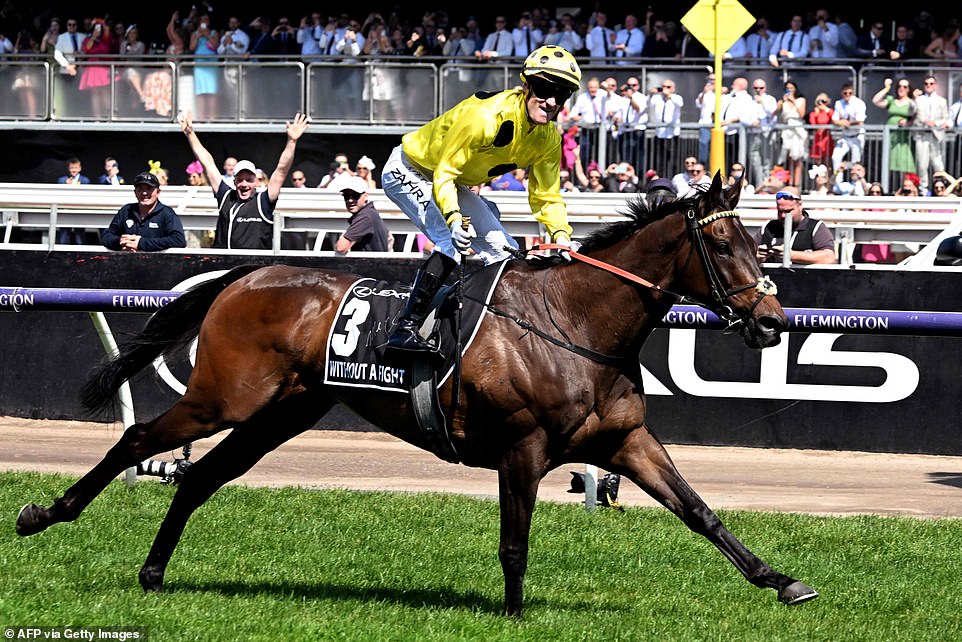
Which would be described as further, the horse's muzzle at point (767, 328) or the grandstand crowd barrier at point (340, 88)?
the grandstand crowd barrier at point (340, 88)

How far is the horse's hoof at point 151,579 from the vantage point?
625 centimetres

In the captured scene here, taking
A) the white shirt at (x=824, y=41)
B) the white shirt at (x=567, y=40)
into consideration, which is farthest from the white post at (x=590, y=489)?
the white shirt at (x=567, y=40)

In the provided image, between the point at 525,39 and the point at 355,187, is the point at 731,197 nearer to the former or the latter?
the point at 355,187

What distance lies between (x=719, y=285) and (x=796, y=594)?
131cm

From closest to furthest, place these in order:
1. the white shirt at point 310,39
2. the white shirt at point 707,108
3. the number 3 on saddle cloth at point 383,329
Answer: the number 3 on saddle cloth at point 383,329, the white shirt at point 707,108, the white shirt at point 310,39

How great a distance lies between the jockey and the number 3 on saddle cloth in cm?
9

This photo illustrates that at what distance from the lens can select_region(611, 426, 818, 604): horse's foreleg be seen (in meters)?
5.86

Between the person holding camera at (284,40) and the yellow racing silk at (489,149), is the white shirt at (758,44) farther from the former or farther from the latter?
the yellow racing silk at (489,149)

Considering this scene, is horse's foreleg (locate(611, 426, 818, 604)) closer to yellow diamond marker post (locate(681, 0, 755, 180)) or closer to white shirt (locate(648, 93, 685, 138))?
yellow diamond marker post (locate(681, 0, 755, 180))

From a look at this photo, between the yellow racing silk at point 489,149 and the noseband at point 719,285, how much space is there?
79 cm

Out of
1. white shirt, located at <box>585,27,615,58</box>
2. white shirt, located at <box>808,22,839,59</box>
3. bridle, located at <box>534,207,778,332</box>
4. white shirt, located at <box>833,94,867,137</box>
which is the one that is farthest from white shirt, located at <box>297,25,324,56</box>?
bridle, located at <box>534,207,778,332</box>

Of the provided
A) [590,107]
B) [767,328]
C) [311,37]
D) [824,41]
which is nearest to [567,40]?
[590,107]

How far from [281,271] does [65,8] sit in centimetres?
1935

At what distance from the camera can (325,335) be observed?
6379 millimetres
